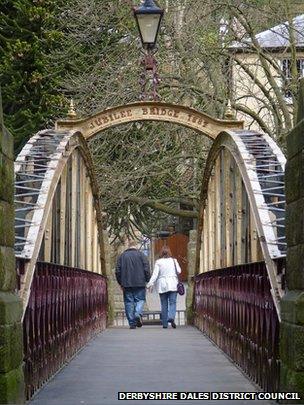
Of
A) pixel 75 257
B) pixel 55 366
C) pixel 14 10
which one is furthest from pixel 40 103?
pixel 55 366

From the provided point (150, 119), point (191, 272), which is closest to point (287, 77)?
point (191, 272)

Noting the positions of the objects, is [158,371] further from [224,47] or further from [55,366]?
[224,47]

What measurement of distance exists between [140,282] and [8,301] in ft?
43.6

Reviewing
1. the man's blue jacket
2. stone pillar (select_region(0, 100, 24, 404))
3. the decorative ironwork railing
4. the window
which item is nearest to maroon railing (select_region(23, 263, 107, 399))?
stone pillar (select_region(0, 100, 24, 404))

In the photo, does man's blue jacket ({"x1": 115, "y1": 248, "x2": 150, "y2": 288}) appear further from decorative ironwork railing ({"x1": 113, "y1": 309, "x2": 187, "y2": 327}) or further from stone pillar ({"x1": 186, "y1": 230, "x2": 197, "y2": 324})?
decorative ironwork railing ({"x1": 113, "y1": 309, "x2": 187, "y2": 327})

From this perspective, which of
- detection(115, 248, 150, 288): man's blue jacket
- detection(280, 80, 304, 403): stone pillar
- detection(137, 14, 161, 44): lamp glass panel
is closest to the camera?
detection(280, 80, 304, 403): stone pillar

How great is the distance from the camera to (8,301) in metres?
8.98

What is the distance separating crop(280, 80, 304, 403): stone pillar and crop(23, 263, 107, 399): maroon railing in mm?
2355

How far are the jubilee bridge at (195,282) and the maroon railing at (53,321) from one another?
0.01 metres

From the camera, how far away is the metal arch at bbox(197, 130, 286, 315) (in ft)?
33.8

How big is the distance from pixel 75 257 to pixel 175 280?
4112 millimetres

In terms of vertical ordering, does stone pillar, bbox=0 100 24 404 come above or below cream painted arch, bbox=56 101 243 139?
below

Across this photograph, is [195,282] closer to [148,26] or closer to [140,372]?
[148,26]

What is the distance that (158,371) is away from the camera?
12.4 meters
